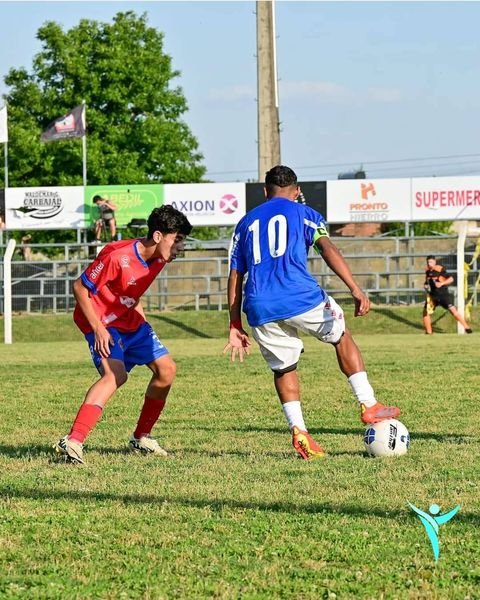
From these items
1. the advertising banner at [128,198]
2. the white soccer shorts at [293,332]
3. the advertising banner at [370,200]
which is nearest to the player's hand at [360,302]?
the white soccer shorts at [293,332]

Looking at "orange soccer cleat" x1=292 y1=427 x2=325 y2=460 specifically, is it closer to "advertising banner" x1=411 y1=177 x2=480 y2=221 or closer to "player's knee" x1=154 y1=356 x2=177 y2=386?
"player's knee" x1=154 y1=356 x2=177 y2=386

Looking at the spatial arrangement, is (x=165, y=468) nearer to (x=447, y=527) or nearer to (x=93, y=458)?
(x=93, y=458)

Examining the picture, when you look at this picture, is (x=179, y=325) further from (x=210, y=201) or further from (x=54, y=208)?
(x=54, y=208)

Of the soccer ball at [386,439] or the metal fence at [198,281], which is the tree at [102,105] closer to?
the metal fence at [198,281]

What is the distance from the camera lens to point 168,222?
26.1ft

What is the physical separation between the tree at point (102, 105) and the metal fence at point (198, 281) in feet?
67.7

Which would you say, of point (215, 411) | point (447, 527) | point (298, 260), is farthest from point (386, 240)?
point (447, 527)

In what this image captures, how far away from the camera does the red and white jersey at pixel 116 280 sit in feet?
26.3

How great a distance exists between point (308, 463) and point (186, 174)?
160 ft

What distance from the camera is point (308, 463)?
762 cm

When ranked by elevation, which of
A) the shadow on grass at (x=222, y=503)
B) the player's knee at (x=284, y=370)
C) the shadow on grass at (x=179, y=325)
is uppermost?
the player's knee at (x=284, y=370)

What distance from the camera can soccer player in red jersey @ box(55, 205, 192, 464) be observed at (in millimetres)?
7953

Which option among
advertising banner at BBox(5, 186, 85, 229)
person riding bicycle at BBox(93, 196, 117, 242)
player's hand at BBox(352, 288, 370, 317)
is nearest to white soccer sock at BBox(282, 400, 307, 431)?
player's hand at BBox(352, 288, 370, 317)

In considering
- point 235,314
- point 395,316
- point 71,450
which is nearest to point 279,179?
point 235,314
